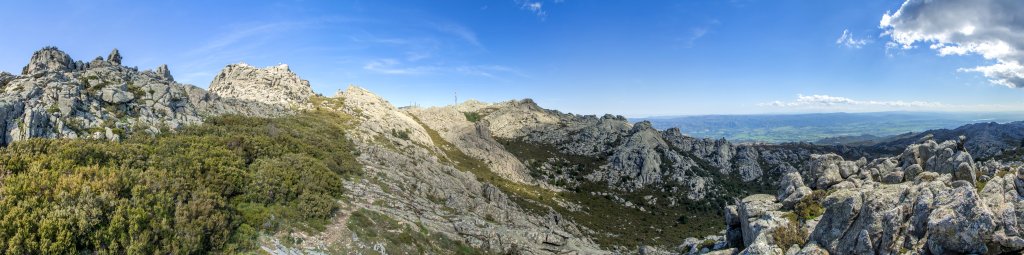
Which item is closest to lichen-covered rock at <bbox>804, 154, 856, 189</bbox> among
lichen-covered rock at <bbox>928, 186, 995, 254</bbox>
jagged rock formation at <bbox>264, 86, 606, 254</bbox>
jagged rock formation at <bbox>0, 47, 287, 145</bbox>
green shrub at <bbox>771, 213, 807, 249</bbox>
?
green shrub at <bbox>771, 213, 807, 249</bbox>

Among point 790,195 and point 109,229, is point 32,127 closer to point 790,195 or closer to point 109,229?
point 109,229

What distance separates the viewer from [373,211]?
3628 centimetres

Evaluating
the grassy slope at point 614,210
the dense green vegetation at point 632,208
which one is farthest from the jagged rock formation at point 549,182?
the grassy slope at point 614,210

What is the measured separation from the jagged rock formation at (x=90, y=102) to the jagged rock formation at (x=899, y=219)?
50.4 metres

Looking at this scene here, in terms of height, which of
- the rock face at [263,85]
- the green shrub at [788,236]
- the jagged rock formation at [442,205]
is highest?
the rock face at [263,85]

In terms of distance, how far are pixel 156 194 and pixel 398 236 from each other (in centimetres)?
1519

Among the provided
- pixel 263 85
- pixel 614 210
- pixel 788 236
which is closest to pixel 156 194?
pixel 788 236

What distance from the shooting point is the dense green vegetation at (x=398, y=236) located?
32.2m

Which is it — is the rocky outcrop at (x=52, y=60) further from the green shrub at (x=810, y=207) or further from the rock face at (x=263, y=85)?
the green shrub at (x=810, y=207)

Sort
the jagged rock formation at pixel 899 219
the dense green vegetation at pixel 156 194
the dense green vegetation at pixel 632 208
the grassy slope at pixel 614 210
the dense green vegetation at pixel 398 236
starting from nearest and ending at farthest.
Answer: the jagged rock formation at pixel 899 219
the dense green vegetation at pixel 156 194
the dense green vegetation at pixel 398 236
the grassy slope at pixel 614 210
the dense green vegetation at pixel 632 208

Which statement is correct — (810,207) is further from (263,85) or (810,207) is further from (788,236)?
(263,85)

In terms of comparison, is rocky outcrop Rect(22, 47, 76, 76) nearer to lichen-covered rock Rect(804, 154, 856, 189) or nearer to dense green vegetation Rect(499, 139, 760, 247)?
dense green vegetation Rect(499, 139, 760, 247)

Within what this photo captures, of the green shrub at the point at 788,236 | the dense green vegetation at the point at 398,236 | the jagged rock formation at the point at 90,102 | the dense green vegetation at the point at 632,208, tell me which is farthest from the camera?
the dense green vegetation at the point at 632,208

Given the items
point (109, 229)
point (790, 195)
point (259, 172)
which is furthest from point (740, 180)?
point (109, 229)
